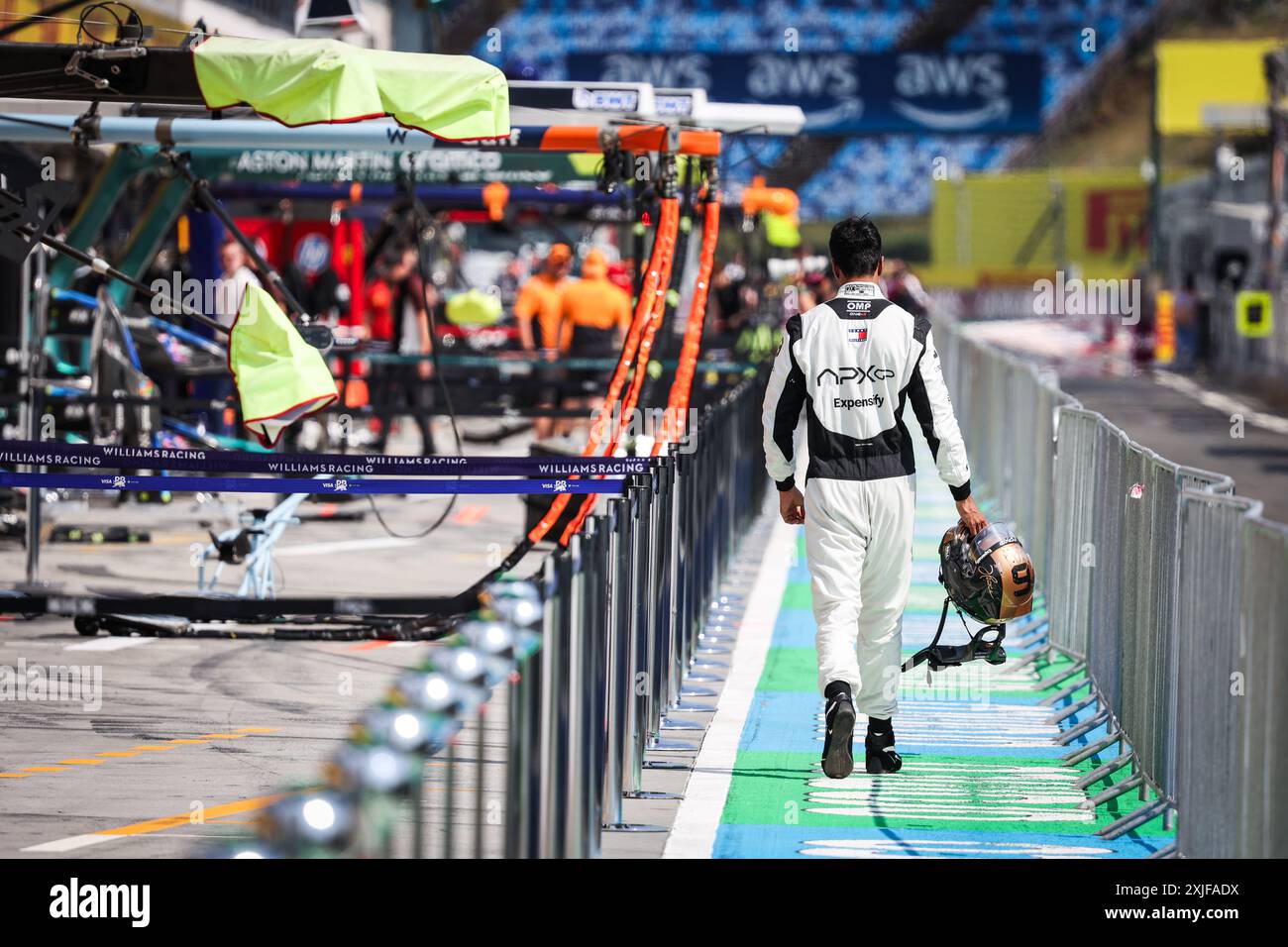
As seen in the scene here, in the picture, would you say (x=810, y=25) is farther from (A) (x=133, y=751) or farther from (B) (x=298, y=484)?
(A) (x=133, y=751)

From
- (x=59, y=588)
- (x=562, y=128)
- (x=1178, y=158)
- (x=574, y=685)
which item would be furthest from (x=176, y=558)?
(x=1178, y=158)

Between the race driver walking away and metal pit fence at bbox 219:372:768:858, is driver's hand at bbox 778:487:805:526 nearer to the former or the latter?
the race driver walking away

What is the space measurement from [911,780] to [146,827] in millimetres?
2817

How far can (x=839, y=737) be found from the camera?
24.4ft

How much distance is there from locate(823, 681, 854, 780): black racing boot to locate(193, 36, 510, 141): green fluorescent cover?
388 cm

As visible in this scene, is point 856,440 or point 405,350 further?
point 405,350

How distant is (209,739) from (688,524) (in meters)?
2.49

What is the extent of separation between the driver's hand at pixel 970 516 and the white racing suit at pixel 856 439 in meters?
0.15

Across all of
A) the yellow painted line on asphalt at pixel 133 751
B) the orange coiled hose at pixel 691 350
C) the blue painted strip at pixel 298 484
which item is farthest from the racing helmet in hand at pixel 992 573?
the orange coiled hose at pixel 691 350

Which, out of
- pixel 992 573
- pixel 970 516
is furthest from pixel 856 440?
pixel 992 573

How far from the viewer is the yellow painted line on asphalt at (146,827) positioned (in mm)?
6965

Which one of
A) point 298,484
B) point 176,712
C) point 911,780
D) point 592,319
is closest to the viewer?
point 911,780

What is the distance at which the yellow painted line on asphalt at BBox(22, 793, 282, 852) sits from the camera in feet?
22.9
